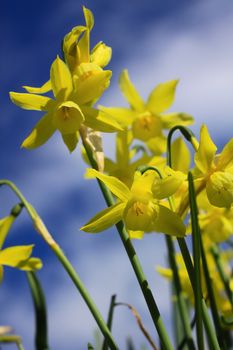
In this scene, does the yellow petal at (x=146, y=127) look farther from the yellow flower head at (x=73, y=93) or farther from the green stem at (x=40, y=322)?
the green stem at (x=40, y=322)

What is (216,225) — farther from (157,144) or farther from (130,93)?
(130,93)

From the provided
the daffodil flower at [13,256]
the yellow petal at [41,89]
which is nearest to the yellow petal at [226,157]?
the yellow petal at [41,89]

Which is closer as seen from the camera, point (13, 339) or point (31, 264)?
point (13, 339)

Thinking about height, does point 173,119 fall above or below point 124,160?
above

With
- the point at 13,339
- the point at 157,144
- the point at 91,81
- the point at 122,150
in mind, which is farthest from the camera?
the point at 157,144

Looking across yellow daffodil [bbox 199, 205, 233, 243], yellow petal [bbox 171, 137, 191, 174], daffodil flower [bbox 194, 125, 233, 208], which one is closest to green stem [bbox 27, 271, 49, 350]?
daffodil flower [bbox 194, 125, 233, 208]

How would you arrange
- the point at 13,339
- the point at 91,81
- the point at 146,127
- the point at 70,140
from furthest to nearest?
the point at 146,127, the point at 13,339, the point at 70,140, the point at 91,81

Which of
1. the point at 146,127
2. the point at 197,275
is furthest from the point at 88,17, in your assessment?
the point at 146,127

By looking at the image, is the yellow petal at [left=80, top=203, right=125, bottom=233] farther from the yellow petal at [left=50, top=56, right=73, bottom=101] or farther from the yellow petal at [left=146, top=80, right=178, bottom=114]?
the yellow petal at [left=146, top=80, right=178, bottom=114]
